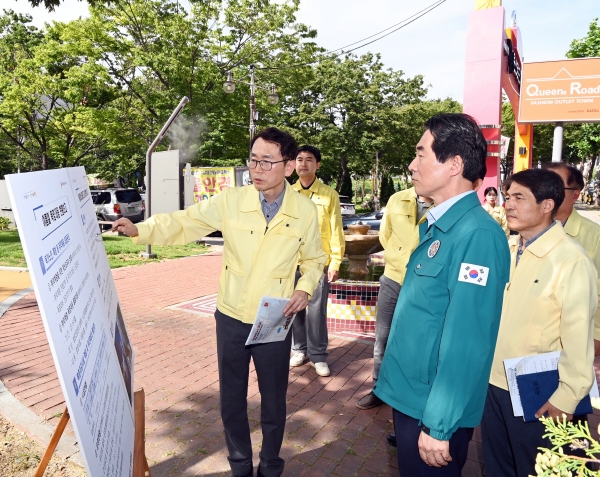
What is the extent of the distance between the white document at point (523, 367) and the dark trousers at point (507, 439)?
16 centimetres

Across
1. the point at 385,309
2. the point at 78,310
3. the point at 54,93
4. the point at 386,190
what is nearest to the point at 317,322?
the point at 385,309

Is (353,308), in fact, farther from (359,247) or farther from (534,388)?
(534,388)

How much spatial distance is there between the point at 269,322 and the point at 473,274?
114 centimetres

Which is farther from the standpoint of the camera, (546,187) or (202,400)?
(202,400)

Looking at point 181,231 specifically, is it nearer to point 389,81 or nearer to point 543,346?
point 543,346

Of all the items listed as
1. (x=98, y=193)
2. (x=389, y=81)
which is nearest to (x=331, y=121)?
(x=389, y=81)

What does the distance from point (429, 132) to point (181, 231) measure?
1494 mm

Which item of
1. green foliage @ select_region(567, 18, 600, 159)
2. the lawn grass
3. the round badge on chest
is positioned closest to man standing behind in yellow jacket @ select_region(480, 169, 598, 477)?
the round badge on chest

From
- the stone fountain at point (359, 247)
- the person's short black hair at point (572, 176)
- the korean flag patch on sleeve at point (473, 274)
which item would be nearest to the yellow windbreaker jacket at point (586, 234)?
the person's short black hair at point (572, 176)

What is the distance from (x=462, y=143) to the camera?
5.26ft

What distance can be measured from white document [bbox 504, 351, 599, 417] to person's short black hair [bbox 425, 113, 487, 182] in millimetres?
847

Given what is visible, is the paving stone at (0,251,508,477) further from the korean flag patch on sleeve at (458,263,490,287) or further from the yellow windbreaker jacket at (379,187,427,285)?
the korean flag patch on sleeve at (458,263,490,287)

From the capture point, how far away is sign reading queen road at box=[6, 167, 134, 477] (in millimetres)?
1188

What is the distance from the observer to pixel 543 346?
2039mm
